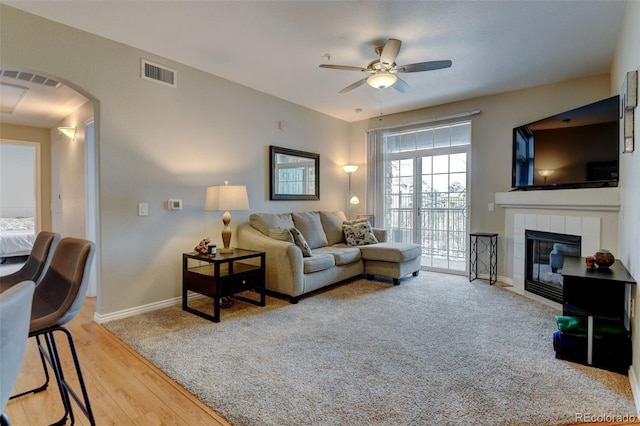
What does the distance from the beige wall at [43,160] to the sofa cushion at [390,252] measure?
5360mm

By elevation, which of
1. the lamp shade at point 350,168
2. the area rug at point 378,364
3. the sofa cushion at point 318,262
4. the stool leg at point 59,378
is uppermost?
the lamp shade at point 350,168

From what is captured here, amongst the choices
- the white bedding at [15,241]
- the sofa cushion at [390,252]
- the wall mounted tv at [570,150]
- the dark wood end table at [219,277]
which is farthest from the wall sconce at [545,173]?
the white bedding at [15,241]

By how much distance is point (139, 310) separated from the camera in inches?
133

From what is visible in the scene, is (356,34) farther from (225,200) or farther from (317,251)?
(317,251)

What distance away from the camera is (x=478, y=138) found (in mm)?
4879

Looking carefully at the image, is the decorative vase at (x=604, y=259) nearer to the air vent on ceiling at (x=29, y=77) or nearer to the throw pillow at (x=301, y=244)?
the throw pillow at (x=301, y=244)

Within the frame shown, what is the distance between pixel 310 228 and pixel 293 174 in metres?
0.93

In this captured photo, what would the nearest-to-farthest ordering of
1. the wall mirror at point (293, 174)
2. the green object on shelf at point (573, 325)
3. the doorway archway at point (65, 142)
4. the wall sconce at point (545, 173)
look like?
the green object on shelf at point (573, 325) < the doorway archway at point (65, 142) < the wall sconce at point (545, 173) < the wall mirror at point (293, 174)

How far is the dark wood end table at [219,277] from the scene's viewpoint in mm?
3146

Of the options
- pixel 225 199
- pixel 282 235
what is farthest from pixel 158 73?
pixel 282 235

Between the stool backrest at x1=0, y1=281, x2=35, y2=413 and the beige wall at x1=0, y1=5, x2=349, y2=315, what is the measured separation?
2544 millimetres

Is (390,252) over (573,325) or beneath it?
over

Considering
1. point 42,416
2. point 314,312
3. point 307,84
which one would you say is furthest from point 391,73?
point 42,416

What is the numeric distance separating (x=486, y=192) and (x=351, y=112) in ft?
8.16
